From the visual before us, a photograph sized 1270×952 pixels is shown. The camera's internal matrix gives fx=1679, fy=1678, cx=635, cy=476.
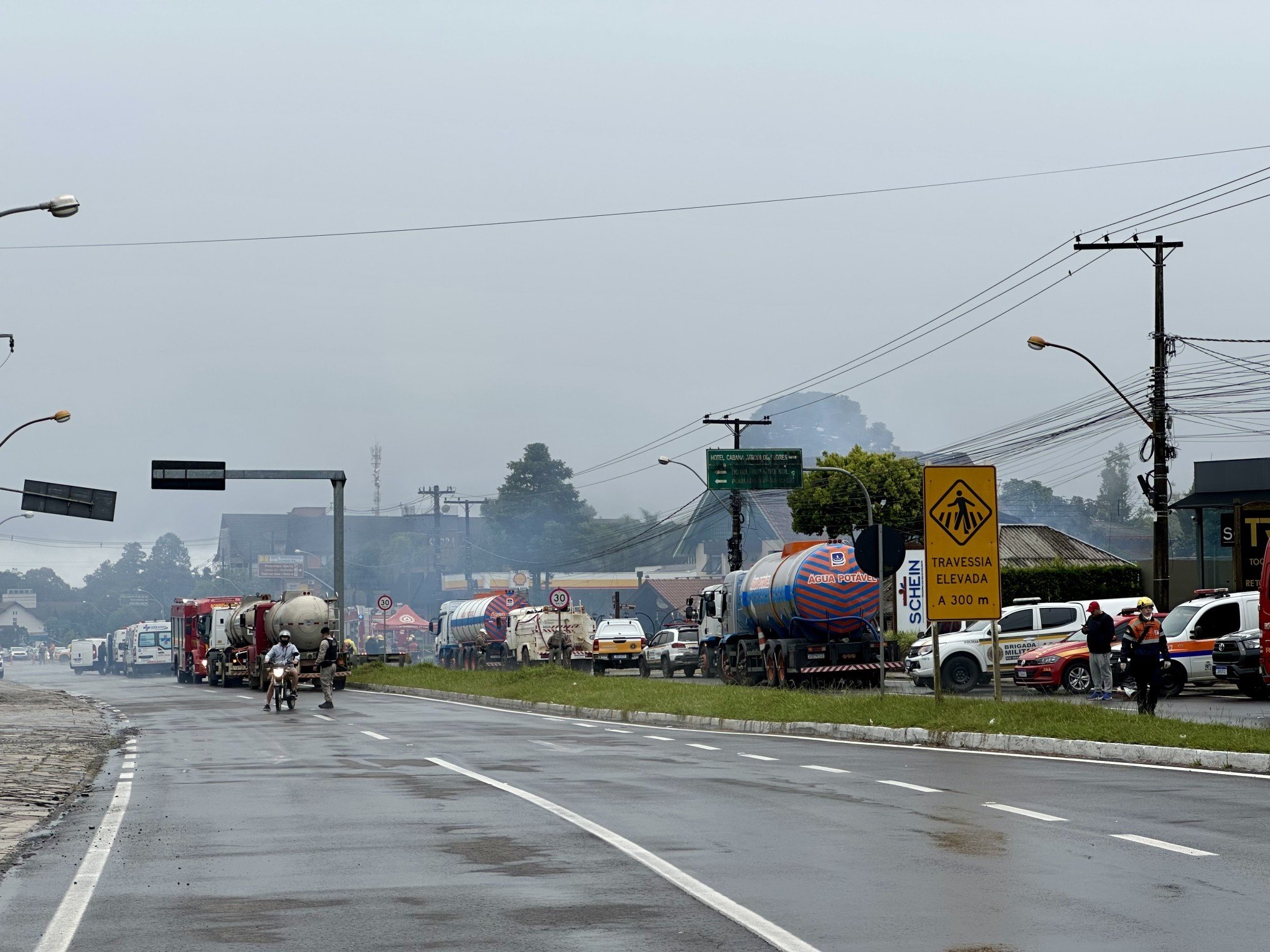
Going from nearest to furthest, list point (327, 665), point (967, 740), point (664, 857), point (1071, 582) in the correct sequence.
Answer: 1. point (664, 857)
2. point (967, 740)
3. point (327, 665)
4. point (1071, 582)

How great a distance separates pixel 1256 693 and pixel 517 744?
14.3 m

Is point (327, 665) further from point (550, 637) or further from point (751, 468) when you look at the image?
point (751, 468)

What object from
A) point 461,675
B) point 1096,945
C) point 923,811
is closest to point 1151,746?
point 923,811

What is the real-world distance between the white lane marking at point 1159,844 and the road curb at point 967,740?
5.45 m

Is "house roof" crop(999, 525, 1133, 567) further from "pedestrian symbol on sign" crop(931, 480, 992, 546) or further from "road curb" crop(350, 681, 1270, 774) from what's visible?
"pedestrian symbol on sign" crop(931, 480, 992, 546)

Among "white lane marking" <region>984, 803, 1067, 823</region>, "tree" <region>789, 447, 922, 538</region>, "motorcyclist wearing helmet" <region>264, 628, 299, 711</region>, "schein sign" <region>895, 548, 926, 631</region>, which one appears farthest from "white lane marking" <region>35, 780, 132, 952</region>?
"tree" <region>789, 447, 922, 538</region>

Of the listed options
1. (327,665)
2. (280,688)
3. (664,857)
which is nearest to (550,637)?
(327,665)

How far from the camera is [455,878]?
9.43m

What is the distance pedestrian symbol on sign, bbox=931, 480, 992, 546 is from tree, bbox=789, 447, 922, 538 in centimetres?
4544

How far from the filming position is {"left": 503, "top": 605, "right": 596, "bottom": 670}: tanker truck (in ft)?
187

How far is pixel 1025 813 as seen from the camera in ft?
40.6

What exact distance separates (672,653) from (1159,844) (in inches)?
1673

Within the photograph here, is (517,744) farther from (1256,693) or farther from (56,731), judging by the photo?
(1256,693)

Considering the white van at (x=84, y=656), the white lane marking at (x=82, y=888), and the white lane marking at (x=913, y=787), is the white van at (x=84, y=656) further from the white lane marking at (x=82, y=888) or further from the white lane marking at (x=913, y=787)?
the white lane marking at (x=82, y=888)
